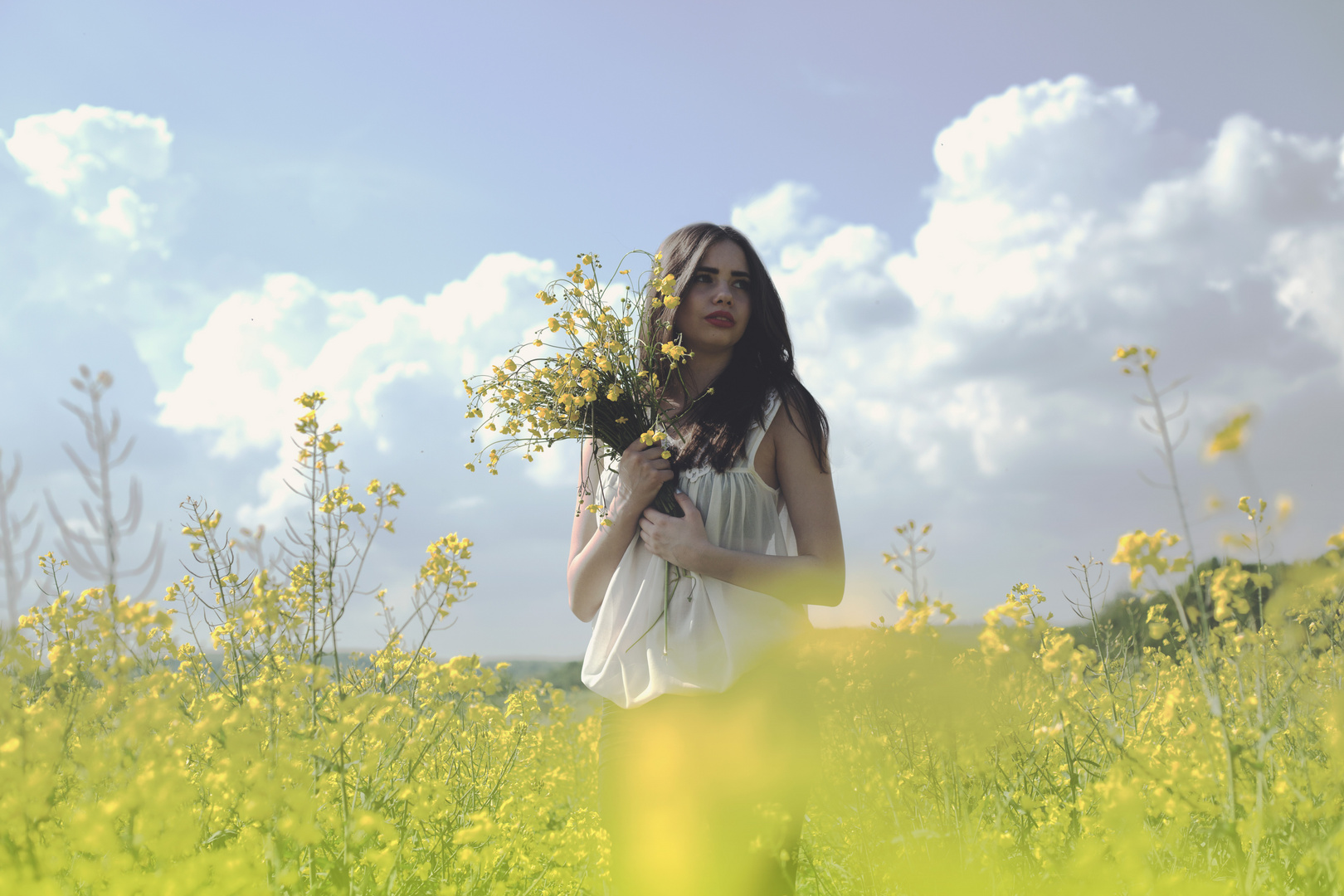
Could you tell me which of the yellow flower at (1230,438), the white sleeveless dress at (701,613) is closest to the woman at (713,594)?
the white sleeveless dress at (701,613)

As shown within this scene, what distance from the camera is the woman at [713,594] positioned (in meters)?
1.91

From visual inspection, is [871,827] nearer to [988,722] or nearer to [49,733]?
[988,722]

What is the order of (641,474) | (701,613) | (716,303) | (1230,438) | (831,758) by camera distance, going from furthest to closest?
(831,758), (716,303), (641,474), (701,613), (1230,438)

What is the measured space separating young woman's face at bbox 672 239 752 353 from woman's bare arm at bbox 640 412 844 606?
33 cm

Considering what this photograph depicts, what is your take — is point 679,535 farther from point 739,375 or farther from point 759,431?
point 739,375

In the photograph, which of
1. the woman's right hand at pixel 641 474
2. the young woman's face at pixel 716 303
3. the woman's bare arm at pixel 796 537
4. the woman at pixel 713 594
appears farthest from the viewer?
the young woman's face at pixel 716 303

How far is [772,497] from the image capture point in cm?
225

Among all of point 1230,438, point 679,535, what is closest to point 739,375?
point 679,535

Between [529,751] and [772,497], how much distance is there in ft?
9.03

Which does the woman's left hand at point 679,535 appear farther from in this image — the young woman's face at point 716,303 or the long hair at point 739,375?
the young woman's face at point 716,303

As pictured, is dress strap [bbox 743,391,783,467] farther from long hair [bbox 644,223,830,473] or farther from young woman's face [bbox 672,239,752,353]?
young woman's face [bbox 672,239,752,353]

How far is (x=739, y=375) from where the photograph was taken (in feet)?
7.91

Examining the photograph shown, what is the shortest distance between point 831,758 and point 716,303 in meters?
1.80

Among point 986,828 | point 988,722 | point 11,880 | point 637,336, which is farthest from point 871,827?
point 11,880
